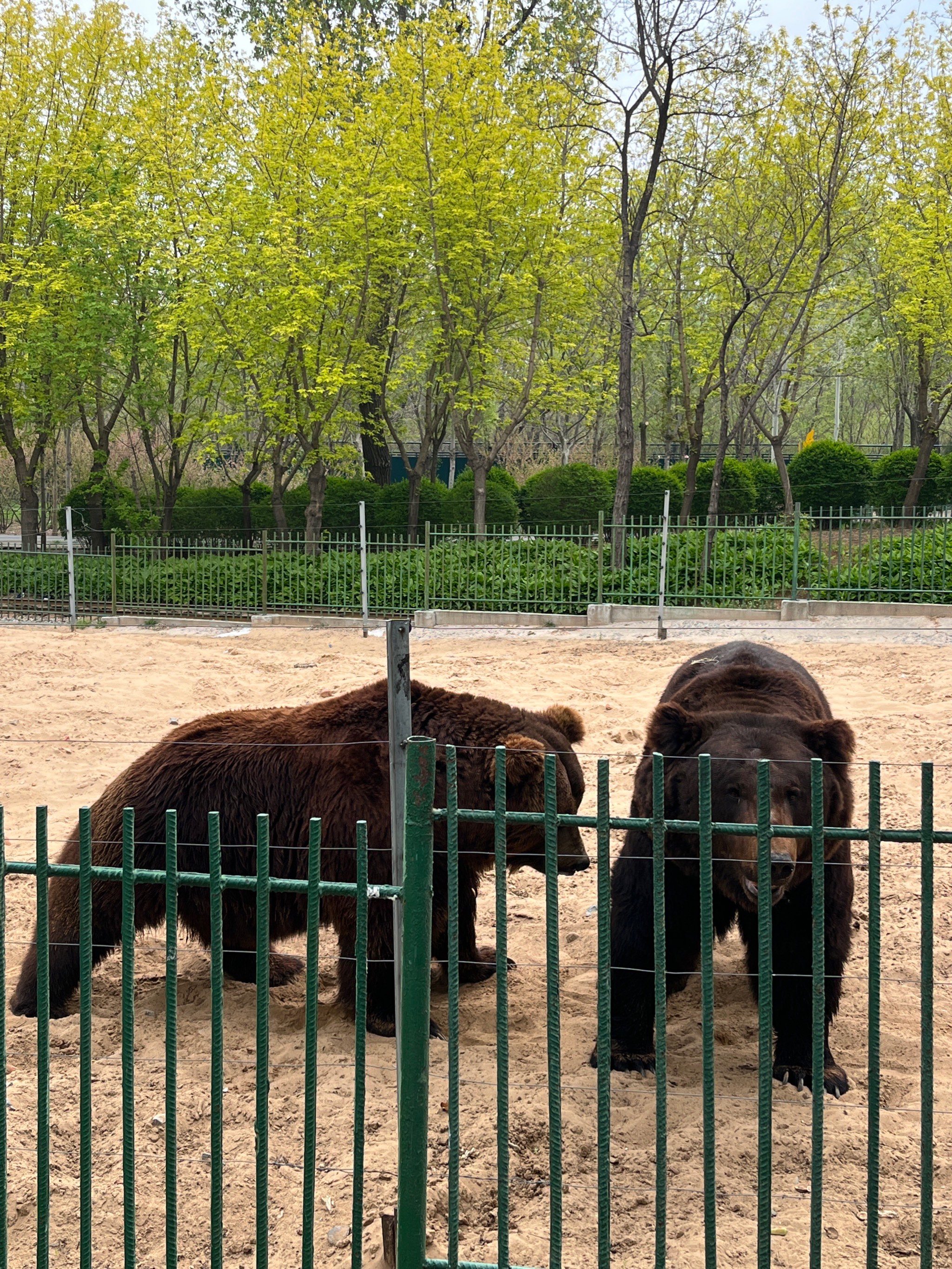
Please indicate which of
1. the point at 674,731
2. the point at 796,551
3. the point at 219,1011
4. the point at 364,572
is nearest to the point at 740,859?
the point at 674,731

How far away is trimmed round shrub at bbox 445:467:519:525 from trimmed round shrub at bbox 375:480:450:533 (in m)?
0.23

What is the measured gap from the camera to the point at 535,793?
201 inches

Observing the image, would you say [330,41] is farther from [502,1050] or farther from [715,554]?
[502,1050]

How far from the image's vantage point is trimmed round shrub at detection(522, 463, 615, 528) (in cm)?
2717

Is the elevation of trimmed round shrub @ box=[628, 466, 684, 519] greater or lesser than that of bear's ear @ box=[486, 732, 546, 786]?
greater

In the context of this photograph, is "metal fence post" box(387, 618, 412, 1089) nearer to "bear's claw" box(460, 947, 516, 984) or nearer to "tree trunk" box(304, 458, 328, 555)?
"bear's claw" box(460, 947, 516, 984)

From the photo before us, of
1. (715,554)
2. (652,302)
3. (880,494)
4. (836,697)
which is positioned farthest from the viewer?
(652,302)

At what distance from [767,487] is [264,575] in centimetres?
1405

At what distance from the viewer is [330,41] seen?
27.1 meters

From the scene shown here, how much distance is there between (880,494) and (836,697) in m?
16.5

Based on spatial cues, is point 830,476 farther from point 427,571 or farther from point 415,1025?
point 415,1025

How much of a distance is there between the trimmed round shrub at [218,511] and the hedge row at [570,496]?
0.08ft

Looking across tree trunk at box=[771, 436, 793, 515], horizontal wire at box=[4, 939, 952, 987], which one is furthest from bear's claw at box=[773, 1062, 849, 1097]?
tree trunk at box=[771, 436, 793, 515]

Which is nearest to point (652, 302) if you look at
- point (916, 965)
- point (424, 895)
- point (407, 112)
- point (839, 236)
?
point (839, 236)
